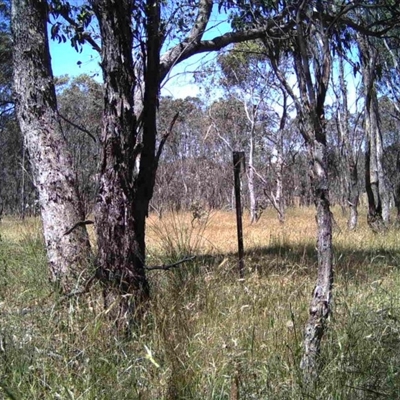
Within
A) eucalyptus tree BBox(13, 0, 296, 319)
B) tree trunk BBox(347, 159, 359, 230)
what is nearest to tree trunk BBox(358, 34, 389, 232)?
tree trunk BBox(347, 159, 359, 230)

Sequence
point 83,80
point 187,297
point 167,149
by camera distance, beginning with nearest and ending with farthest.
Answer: point 187,297, point 83,80, point 167,149

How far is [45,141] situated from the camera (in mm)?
4902

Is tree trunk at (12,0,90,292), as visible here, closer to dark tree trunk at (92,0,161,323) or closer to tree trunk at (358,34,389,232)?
dark tree trunk at (92,0,161,323)

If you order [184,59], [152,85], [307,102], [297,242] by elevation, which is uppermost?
[184,59]

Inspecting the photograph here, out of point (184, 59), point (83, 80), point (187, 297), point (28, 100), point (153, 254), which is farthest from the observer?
point (83, 80)

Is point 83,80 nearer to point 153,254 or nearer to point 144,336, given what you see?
point 153,254

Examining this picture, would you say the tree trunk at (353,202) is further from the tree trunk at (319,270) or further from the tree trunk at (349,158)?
the tree trunk at (319,270)

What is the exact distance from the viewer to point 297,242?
8.88 m

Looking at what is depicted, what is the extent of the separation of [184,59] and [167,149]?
107 feet

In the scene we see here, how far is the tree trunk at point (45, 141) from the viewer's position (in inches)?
184

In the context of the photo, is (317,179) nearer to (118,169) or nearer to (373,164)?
(118,169)

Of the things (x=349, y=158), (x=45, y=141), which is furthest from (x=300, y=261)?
(x=349, y=158)

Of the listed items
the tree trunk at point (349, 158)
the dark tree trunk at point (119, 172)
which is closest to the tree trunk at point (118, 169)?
the dark tree trunk at point (119, 172)

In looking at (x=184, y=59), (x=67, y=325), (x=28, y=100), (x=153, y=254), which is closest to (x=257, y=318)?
(x=67, y=325)
